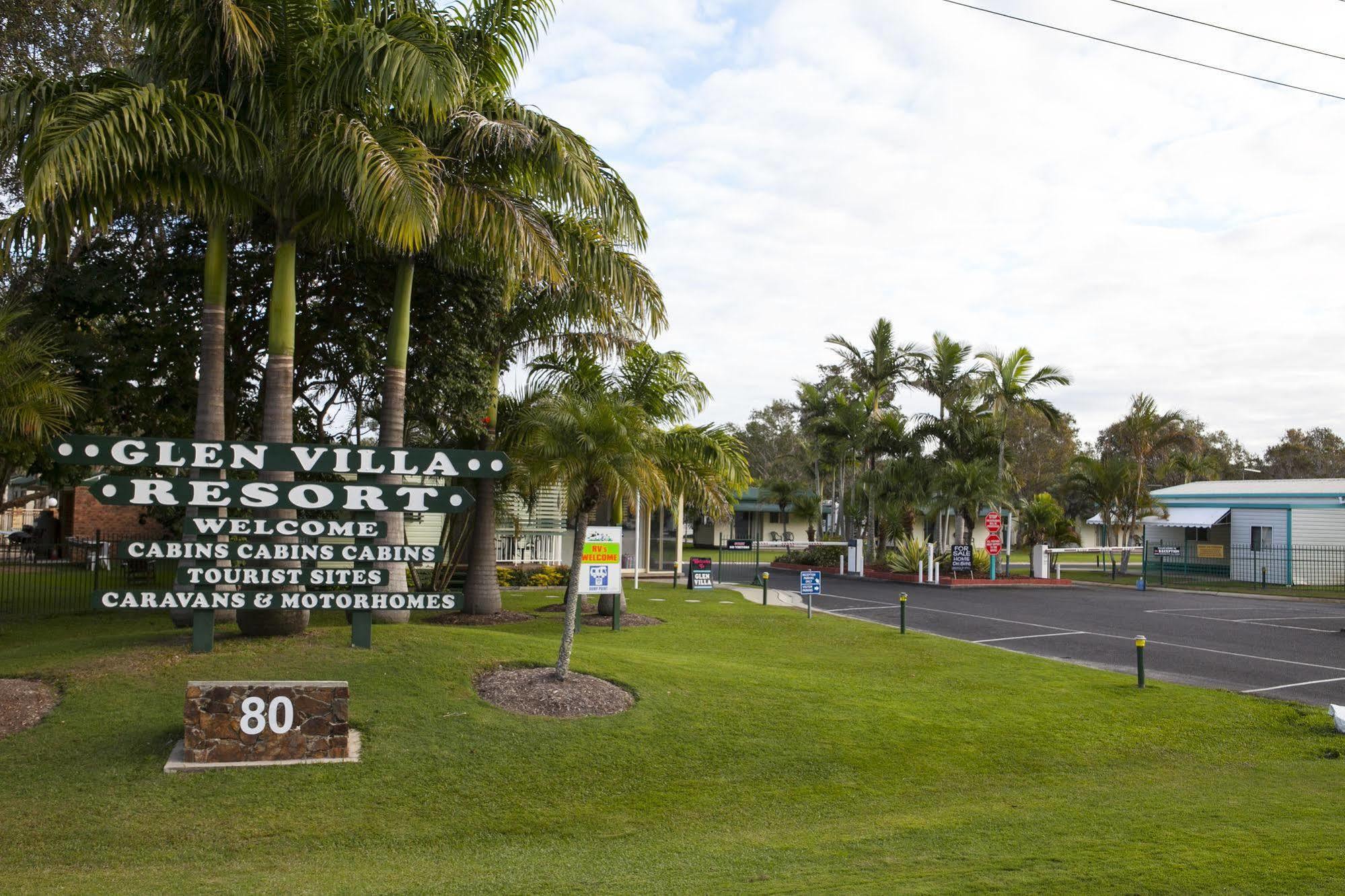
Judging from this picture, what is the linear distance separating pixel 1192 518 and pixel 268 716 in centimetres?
4191

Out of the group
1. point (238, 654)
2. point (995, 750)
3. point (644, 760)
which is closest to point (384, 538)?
point (238, 654)

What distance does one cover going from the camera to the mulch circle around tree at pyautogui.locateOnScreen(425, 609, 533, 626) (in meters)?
17.2

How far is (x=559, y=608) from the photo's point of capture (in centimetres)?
2031

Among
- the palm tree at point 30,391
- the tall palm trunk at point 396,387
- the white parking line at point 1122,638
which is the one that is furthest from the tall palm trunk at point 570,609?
the white parking line at point 1122,638

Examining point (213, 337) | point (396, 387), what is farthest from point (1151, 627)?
point (213, 337)

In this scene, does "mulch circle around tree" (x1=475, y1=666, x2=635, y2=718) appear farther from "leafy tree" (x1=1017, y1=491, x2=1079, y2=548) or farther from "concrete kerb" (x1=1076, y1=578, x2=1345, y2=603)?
"leafy tree" (x1=1017, y1=491, x2=1079, y2=548)

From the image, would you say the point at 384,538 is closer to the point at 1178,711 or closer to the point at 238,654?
the point at 238,654

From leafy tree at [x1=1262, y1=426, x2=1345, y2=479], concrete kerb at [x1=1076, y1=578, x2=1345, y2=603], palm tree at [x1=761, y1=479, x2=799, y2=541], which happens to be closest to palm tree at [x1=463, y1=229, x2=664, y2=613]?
concrete kerb at [x1=1076, y1=578, x2=1345, y2=603]

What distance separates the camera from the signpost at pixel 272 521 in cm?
1039

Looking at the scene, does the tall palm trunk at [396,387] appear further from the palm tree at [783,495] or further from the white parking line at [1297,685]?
the palm tree at [783,495]

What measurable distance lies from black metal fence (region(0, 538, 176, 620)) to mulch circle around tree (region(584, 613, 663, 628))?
296 inches

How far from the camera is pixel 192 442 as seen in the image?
10680mm

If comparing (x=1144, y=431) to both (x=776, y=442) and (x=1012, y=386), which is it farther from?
(x=776, y=442)

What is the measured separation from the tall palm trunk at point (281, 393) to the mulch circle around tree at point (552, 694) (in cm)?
276
